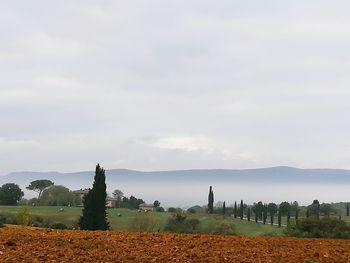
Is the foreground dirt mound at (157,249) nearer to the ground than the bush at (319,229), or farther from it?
nearer to the ground

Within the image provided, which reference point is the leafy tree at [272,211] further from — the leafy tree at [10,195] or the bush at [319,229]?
the bush at [319,229]

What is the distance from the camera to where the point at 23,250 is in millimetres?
11688

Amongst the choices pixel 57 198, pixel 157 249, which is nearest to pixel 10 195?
pixel 57 198

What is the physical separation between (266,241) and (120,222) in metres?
78.4

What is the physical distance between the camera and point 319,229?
72.4 feet

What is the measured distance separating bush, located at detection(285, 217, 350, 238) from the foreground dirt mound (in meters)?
4.79

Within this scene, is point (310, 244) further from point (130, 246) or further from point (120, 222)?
point (120, 222)

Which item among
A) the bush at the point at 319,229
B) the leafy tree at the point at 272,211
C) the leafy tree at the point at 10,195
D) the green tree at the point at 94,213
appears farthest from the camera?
the leafy tree at the point at 10,195

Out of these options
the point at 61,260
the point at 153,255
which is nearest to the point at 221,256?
the point at 153,255

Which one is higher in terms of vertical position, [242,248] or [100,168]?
[100,168]

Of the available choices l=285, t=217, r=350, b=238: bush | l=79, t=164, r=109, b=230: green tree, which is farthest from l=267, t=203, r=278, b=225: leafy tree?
l=285, t=217, r=350, b=238: bush

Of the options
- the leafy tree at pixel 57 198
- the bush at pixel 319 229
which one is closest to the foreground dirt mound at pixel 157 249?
the bush at pixel 319 229

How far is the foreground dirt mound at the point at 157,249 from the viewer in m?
11.2

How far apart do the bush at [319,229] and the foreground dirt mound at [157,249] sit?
479 centimetres
